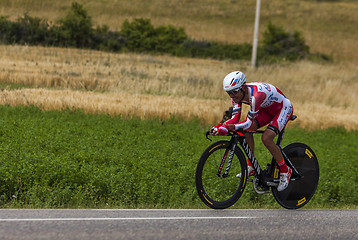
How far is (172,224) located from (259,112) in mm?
2289

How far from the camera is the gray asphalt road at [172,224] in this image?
6.26m

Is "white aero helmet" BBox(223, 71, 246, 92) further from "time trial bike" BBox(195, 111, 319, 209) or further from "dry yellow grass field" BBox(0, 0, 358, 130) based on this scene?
"dry yellow grass field" BBox(0, 0, 358, 130)

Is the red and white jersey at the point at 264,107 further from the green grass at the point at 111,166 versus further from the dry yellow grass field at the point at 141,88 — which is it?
the dry yellow grass field at the point at 141,88

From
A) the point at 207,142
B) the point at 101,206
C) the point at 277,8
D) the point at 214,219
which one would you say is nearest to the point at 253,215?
the point at 214,219

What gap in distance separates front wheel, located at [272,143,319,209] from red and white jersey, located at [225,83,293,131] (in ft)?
2.15

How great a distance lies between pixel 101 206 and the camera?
337 inches

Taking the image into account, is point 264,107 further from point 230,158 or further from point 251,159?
point 230,158

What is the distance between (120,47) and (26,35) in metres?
9.69

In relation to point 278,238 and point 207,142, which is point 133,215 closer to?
point 278,238

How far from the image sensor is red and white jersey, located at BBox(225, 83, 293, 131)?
288 inches

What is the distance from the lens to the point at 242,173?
776cm

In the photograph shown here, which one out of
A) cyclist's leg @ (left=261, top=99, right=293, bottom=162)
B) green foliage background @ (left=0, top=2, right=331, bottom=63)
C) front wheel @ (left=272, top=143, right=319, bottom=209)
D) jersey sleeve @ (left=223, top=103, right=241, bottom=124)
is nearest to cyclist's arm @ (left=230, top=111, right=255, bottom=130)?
jersey sleeve @ (left=223, top=103, right=241, bottom=124)

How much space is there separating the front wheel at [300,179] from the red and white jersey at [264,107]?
66cm

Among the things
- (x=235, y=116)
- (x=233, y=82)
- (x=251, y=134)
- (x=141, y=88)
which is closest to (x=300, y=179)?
(x=251, y=134)
